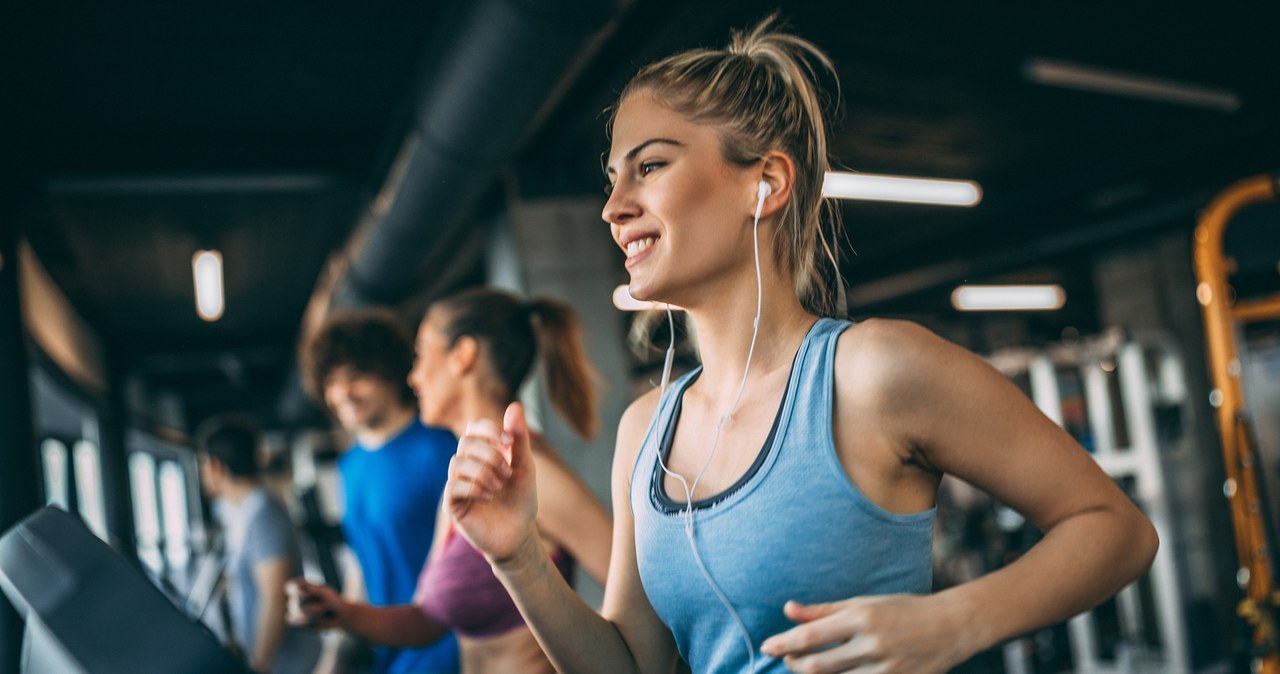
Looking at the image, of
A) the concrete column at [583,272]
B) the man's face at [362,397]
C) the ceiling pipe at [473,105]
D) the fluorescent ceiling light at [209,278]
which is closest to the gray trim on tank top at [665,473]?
the man's face at [362,397]

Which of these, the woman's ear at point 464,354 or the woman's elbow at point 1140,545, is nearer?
the woman's elbow at point 1140,545

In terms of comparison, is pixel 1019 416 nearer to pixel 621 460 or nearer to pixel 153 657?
pixel 621 460

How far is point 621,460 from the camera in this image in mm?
1216

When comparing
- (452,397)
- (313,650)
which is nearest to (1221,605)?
(313,650)

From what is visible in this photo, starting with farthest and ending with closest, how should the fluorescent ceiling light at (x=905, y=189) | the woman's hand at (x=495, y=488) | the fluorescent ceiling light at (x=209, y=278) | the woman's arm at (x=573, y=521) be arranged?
the fluorescent ceiling light at (x=209, y=278) < the fluorescent ceiling light at (x=905, y=189) < the woman's arm at (x=573, y=521) < the woman's hand at (x=495, y=488)

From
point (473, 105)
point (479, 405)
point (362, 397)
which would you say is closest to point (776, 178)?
point (479, 405)

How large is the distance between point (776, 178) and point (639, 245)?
0.55ft

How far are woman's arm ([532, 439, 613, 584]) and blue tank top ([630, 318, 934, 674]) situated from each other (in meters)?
0.75

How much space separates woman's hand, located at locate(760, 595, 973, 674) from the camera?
780mm

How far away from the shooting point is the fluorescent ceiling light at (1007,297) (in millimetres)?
11414

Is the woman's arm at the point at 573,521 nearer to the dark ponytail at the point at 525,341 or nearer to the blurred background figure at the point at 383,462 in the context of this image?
the dark ponytail at the point at 525,341

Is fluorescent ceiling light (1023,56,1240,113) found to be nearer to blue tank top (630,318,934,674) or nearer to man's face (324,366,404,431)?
man's face (324,366,404,431)

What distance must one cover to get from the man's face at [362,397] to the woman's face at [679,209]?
5.89 feet

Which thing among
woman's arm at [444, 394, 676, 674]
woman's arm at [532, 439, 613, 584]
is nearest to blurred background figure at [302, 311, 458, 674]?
woman's arm at [532, 439, 613, 584]
